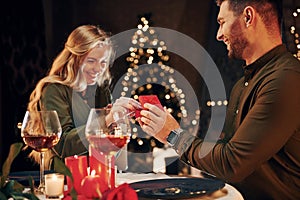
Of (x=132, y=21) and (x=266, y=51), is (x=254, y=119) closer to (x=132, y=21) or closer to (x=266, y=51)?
(x=266, y=51)

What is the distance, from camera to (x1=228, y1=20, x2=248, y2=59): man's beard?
2203mm

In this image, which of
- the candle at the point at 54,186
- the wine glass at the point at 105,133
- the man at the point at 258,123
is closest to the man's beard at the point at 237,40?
the man at the point at 258,123

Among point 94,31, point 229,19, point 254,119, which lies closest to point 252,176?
point 254,119

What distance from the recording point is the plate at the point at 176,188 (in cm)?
151

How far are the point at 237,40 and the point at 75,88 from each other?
1.02m

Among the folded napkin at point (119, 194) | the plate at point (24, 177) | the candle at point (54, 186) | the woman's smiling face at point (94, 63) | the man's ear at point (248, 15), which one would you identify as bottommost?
the plate at point (24, 177)

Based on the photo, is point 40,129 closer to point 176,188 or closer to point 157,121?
point 176,188

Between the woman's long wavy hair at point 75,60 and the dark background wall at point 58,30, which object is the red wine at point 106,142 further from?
the dark background wall at point 58,30

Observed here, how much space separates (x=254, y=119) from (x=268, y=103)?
7 centimetres

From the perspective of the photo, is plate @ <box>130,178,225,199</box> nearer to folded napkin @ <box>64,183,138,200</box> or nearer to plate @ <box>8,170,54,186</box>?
plate @ <box>8,170,54,186</box>

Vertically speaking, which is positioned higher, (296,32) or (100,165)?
(296,32)

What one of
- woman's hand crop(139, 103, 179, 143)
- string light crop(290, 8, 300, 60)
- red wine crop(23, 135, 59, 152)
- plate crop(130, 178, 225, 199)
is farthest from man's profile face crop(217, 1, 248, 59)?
string light crop(290, 8, 300, 60)

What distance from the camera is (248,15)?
2.16 metres

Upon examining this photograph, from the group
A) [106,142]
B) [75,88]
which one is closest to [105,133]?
[106,142]
